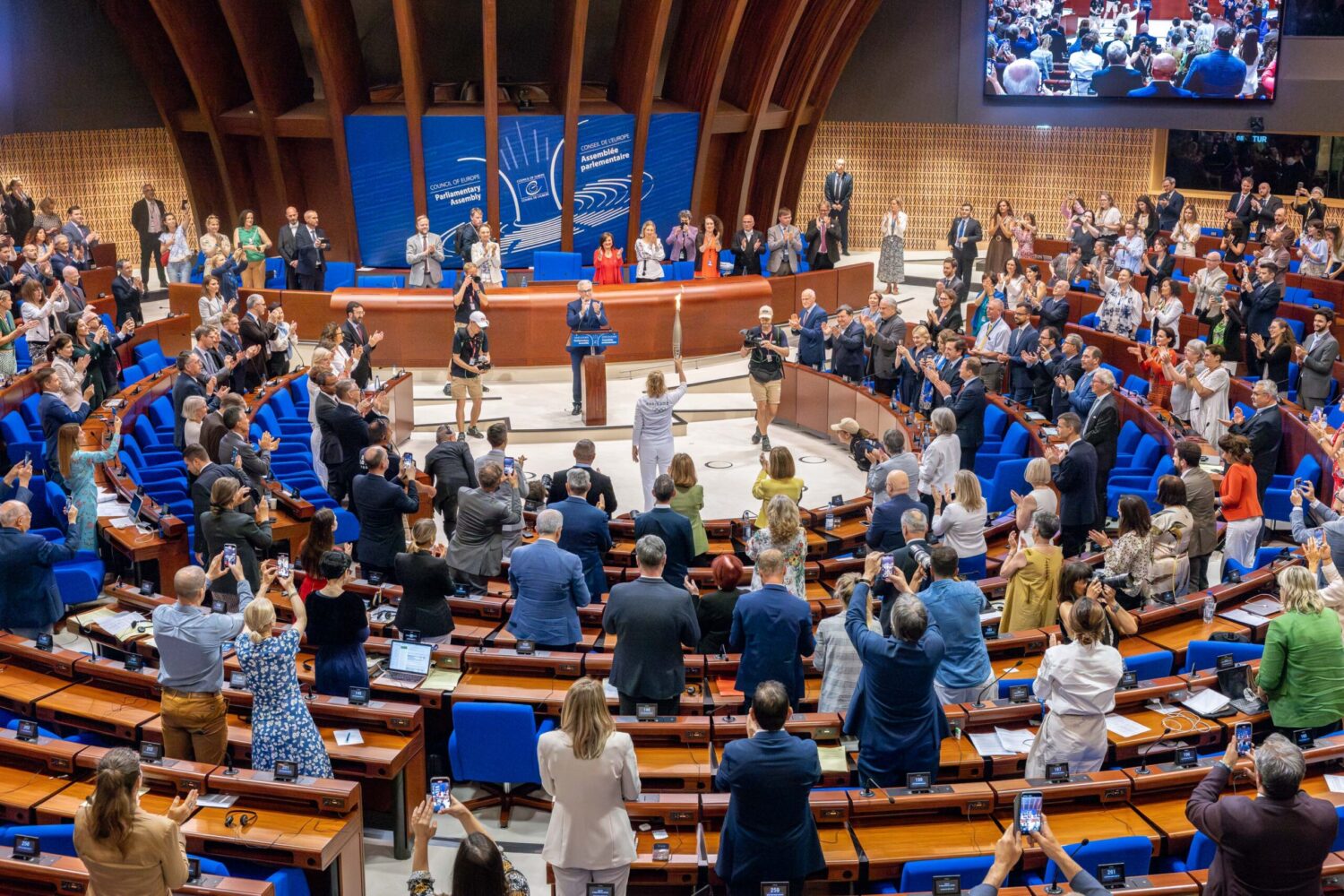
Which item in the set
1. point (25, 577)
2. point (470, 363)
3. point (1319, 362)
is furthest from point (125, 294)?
point (1319, 362)

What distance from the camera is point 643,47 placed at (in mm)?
20469

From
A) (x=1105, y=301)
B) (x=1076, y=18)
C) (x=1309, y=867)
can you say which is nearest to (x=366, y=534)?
(x=1309, y=867)

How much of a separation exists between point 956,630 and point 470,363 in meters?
8.77

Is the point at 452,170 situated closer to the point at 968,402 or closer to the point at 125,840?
the point at 968,402

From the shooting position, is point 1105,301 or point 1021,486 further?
point 1105,301

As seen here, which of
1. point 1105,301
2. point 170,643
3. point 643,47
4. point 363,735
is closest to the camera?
point 170,643

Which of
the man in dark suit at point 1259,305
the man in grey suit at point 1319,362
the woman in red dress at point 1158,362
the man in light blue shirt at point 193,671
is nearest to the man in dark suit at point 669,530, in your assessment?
the man in light blue shirt at point 193,671

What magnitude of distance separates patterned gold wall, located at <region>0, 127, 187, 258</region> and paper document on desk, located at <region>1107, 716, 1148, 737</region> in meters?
20.7

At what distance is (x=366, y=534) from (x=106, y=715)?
2.52 metres

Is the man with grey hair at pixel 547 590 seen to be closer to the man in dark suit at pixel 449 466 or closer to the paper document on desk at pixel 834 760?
the paper document on desk at pixel 834 760

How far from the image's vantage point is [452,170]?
2150 centimetres

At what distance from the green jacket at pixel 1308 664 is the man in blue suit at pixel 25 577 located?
6968 millimetres

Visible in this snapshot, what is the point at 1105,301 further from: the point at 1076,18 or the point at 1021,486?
the point at 1076,18

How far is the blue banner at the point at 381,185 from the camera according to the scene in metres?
21.1
